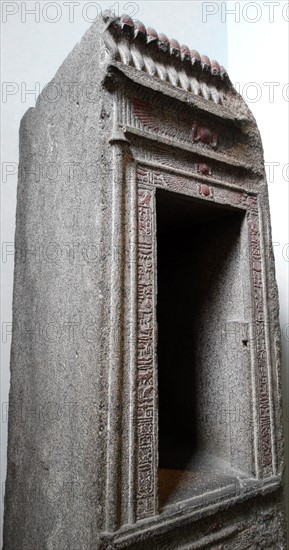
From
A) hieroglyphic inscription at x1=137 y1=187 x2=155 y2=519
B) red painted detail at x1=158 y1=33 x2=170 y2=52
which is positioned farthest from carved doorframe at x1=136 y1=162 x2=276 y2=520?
red painted detail at x1=158 y1=33 x2=170 y2=52

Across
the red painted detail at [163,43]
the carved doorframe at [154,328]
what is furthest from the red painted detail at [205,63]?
the carved doorframe at [154,328]

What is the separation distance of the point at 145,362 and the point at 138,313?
17cm

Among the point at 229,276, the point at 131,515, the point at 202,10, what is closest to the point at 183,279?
the point at 229,276

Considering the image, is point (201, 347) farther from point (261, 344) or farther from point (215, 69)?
point (215, 69)

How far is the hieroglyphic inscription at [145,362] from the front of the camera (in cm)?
144

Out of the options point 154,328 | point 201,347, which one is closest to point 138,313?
point 154,328

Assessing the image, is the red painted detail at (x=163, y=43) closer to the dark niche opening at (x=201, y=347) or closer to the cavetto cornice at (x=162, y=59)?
the cavetto cornice at (x=162, y=59)

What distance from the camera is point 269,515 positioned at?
1854 mm

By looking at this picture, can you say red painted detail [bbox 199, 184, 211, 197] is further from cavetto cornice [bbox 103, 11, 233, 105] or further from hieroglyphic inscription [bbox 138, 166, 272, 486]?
cavetto cornice [bbox 103, 11, 233, 105]

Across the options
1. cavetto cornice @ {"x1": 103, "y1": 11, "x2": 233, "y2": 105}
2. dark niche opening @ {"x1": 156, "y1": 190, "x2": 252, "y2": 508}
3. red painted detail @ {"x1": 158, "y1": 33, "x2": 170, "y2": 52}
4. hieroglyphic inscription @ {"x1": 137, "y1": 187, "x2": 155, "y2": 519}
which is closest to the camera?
hieroglyphic inscription @ {"x1": 137, "y1": 187, "x2": 155, "y2": 519}

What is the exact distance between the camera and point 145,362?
1491mm

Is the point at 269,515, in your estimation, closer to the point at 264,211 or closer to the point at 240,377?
the point at 240,377

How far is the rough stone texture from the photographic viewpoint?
1.44 meters

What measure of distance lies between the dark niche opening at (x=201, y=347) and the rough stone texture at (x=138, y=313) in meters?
0.01
